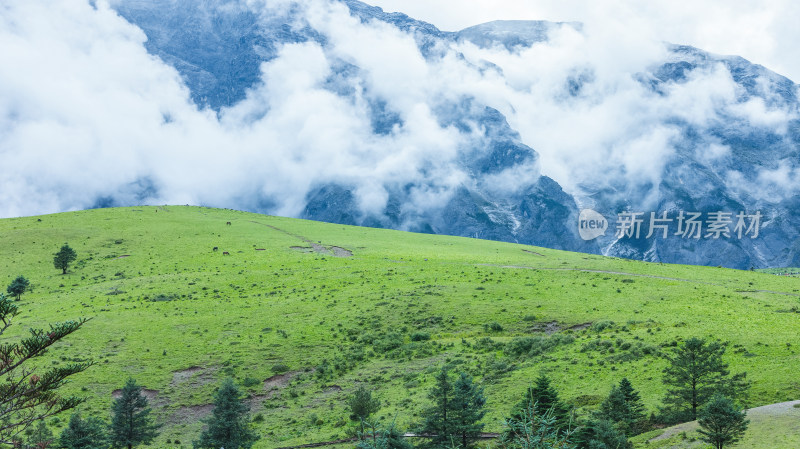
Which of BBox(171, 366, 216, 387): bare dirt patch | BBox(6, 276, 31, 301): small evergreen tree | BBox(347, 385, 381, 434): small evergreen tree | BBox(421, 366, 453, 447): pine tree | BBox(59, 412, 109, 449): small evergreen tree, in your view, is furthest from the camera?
BBox(6, 276, 31, 301): small evergreen tree

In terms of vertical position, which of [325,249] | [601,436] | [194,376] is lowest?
[194,376]

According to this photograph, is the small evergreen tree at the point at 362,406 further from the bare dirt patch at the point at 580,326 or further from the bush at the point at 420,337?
the bare dirt patch at the point at 580,326

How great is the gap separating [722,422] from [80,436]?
39.4m

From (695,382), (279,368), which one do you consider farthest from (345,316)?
(695,382)

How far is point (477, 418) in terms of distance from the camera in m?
34.1

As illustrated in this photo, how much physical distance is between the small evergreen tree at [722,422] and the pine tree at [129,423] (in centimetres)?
3923

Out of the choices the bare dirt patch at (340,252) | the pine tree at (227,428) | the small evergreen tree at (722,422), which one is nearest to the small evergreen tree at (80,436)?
the pine tree at (227,428)

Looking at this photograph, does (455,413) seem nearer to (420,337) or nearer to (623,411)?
(623,411)

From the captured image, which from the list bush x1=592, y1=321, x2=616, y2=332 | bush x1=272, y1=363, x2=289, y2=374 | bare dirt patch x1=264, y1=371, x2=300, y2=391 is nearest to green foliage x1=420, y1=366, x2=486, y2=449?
bare dirt patch x1=264, y1=371, x2=300, y2=391

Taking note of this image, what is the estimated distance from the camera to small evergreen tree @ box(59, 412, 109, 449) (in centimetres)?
3439

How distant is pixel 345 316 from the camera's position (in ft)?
220

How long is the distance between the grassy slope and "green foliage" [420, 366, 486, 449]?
6.21 meters

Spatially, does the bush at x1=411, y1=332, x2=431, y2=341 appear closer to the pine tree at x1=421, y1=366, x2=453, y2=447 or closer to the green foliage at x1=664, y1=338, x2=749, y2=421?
the pine tree at x1=421, y1=366, x2=453, y2=447

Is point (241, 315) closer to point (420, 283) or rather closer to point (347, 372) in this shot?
point (347, 372)
